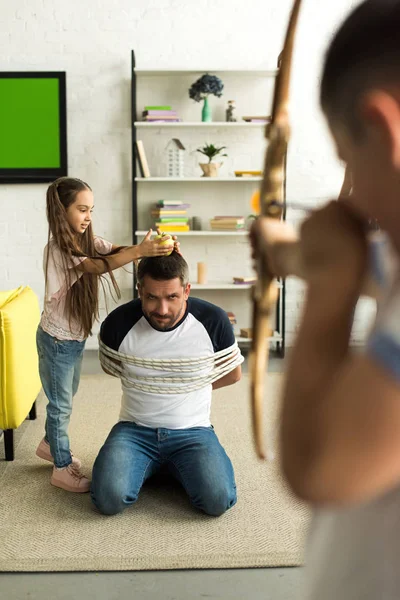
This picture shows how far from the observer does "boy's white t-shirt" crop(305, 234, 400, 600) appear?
1.90ft

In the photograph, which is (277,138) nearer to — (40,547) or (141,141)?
(40,547)

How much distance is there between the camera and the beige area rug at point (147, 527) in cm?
208

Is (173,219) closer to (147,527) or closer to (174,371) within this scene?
(174,371)

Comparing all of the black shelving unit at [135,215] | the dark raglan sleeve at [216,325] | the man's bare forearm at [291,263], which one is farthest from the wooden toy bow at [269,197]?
the black shelving unit at [135,215]

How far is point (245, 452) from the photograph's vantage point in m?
3.02

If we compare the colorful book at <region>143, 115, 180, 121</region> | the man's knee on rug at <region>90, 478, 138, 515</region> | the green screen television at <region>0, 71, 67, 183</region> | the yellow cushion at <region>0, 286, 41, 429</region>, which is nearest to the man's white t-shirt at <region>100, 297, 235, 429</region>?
the man's knee on rug at <region>90, 478, 138, 515</region>

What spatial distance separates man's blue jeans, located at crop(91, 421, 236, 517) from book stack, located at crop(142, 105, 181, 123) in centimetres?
297

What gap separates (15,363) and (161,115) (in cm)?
267

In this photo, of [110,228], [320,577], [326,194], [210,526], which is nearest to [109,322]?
[210,526]

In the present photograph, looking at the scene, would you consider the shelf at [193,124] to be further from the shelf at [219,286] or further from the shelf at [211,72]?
the shelf at [219,286]

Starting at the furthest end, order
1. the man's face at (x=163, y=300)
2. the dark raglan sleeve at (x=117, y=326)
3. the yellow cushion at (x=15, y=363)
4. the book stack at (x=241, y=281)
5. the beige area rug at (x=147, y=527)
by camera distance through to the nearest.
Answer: the book stack at (x=241, y=281) → the yellow cushion at (x=15, y=363) → the dark raglan sleeve at (x=117, y=326) → the man's face at (x=163, y=300) → the beige area rug at (x=147, y=527)

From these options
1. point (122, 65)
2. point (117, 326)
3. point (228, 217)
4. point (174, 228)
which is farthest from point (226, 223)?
point (117, 326)

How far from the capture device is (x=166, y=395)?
8.22 feet

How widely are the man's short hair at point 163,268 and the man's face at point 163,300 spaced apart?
1 centimetres
